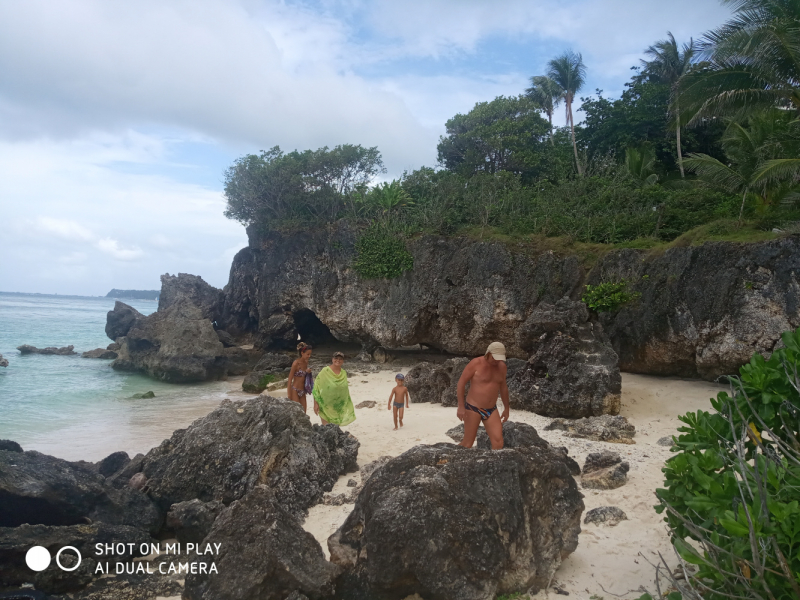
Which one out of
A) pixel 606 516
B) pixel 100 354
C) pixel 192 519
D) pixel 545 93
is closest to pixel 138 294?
pixel 100 354

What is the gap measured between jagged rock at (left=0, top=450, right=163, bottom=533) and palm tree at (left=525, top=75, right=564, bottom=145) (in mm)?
26419

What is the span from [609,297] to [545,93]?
A: 787 inches

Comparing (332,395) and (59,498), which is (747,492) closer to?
(59,498)

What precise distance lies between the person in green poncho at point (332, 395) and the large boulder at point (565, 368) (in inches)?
138

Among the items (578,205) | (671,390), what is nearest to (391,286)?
(578,205)

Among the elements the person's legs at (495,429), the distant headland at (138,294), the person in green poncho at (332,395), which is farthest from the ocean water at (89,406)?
the distant headland at (138,294)

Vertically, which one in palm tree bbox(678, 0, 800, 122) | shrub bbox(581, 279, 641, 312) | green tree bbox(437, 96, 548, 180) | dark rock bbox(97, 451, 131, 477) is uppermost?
green tree bbox(437, 96, 548, 180)

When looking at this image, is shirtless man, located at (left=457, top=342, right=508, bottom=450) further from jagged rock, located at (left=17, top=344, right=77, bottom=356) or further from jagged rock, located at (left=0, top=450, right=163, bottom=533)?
jagged rock, located at (left=17, top=344, right=77, bottom=356)

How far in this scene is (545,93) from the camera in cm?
2684

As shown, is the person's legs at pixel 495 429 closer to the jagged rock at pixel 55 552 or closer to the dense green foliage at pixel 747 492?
the dense green foliage at pixel 747 492

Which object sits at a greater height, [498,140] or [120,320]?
[498,140]

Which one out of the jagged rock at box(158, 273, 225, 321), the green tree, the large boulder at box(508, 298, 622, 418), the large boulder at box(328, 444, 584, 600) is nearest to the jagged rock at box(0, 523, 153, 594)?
the large boulder at box(328, 444, 584, 600)

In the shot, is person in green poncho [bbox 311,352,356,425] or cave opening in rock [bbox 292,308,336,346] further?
cave opening in rock [bbox 292,308,336,346]

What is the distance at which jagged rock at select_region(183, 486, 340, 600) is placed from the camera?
10.6 feet
